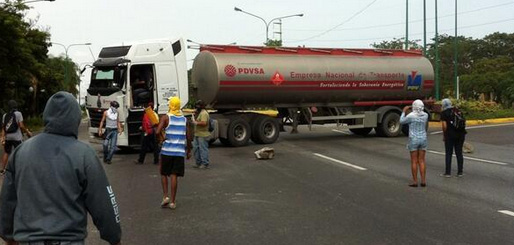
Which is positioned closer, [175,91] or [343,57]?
[175,91]

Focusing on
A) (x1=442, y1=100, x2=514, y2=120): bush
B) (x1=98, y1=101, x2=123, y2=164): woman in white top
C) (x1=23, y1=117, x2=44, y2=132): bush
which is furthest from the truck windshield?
(x1=23, y1=117, x2=44, y2=132): bush

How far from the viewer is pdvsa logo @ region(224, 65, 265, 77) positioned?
57.6 feet

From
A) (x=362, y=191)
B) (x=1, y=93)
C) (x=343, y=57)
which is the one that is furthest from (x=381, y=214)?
(x=1, y=93)

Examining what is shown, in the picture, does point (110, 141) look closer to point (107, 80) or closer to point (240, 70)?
point (107, 80)

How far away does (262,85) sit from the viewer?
18219mm

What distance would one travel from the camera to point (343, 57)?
2020cm

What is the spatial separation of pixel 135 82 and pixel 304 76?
19.1 ft

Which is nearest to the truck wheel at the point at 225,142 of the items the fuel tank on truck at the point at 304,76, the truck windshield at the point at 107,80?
the fuel tank on truck at the point at 304,76

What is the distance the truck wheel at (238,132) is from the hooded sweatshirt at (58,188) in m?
14.7

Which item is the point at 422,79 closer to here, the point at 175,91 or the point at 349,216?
the point at 175,91

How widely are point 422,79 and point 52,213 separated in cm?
2026

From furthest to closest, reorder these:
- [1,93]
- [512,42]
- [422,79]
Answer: [512,42]
[1,93]
[422,79]

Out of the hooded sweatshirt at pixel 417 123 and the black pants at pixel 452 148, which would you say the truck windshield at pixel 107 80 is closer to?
the hooded sweatshirt at pixel 417 123

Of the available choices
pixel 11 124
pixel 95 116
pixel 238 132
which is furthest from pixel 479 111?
pixel 11 124
